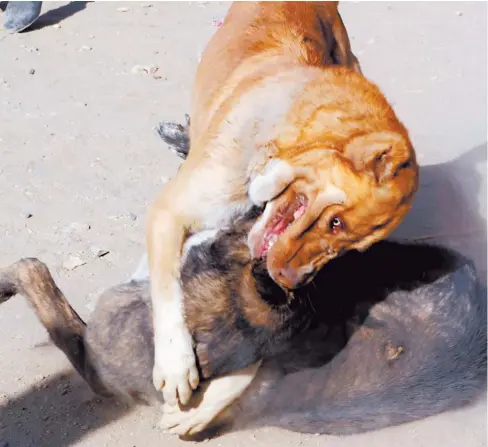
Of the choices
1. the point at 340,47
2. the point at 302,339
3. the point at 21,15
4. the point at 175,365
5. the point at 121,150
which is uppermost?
the point at 21,15

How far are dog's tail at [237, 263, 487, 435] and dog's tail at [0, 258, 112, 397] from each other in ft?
2.39

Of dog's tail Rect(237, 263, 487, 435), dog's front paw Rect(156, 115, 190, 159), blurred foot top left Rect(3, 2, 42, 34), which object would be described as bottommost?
dog's tail Rect(237, 263, 487, 435)

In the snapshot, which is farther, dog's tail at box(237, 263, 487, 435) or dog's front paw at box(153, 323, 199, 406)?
dog's tail at box(237, 263, 487, 435)

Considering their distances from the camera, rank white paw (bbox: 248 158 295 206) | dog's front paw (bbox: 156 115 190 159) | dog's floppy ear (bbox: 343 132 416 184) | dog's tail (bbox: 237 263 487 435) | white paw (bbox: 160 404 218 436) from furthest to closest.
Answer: dog's front paw (bbox: 156 115 190 159), dog's tail (bbox: 237 263 487 435), white paw (bbox: 160 404 218 436), white paw (bbox: 248 158 295 206), dog's floppy ear (bbox: 343 132 416 184)

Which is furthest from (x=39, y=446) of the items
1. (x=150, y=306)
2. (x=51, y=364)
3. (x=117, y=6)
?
(x=117, y=6)

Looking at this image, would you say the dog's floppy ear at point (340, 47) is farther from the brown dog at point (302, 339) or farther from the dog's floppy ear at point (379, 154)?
the dog's floppy ear at point (379, 154)

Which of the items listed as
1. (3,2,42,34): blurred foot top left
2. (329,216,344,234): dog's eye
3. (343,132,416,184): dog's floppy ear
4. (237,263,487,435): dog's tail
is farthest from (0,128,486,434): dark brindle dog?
(3,2,42,34): blurred foot top left

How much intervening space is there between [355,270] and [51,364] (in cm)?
146

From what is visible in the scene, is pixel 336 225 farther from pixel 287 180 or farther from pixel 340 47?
pixel 340 47

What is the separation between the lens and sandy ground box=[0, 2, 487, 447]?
3.87 metres

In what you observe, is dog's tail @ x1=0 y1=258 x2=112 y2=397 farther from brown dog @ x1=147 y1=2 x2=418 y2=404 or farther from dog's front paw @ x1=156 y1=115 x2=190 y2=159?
dog's front paw @ x1=156 y1=115 x2=190 y2=159

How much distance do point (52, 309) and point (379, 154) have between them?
5.51 feet

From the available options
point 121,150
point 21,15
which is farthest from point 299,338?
point 21,15

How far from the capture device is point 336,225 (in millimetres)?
3344
